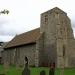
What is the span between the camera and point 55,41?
204ft

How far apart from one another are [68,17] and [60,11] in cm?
348

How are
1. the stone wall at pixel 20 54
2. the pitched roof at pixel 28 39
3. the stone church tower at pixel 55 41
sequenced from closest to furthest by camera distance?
the stone church tower at pixel 55 41, the stone wall at pixel 20 54, the pitched roof at pixel 28 39

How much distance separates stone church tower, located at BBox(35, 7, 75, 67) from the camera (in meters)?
61.9

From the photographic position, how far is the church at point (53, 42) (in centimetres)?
6197

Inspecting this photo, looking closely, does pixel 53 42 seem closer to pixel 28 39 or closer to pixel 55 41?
pixel 55 41

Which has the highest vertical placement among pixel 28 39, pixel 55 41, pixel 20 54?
pixel 28 39

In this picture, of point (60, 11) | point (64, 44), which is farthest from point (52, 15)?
point (64, 44)

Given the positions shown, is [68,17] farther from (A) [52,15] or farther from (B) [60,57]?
(B) [60,57]

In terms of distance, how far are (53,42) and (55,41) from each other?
588 mm

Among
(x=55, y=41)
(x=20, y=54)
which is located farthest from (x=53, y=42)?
(x=20, y=54)

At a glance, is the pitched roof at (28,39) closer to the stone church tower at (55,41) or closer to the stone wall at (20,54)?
the stone wall at (20,54)

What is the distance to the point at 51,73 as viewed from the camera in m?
9.38

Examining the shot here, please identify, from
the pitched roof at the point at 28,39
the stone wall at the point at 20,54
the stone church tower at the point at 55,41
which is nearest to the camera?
the stone church tower at the point at 55,41

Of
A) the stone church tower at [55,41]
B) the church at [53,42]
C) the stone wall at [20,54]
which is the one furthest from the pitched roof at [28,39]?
the stone church tower at [55,41]
